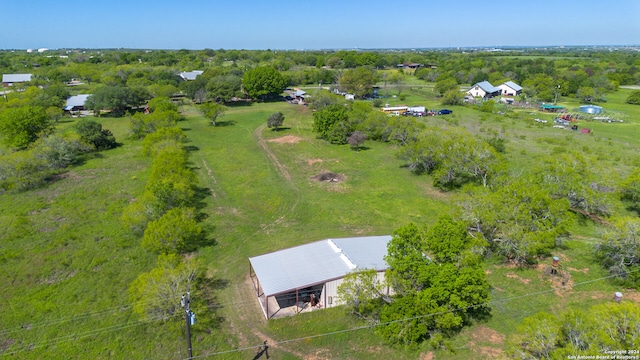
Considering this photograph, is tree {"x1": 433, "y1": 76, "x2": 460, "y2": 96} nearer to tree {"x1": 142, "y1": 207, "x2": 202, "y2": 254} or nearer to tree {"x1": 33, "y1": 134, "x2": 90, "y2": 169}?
tree {"x1": 33, "y1": 134, "x2": 90, "y2": 169}

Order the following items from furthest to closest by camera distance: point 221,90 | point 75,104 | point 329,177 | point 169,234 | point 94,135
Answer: point 221,90 → point 75,104 → point 94,135 → point 329,177 → point 169,234

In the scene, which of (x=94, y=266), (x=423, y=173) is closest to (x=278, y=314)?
(x=94, y=266)

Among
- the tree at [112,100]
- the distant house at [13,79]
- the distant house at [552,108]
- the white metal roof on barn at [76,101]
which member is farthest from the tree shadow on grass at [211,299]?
the distant house at [13,79]

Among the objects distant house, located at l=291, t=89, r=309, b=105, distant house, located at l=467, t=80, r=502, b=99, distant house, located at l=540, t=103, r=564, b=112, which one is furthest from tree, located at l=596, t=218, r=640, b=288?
distant house, located at l=467, t=80, r=502, b=99

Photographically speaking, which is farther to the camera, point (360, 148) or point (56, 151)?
point (360, 148)

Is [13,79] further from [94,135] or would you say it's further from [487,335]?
[487,335]

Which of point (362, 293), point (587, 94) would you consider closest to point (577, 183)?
point (362, 293)
